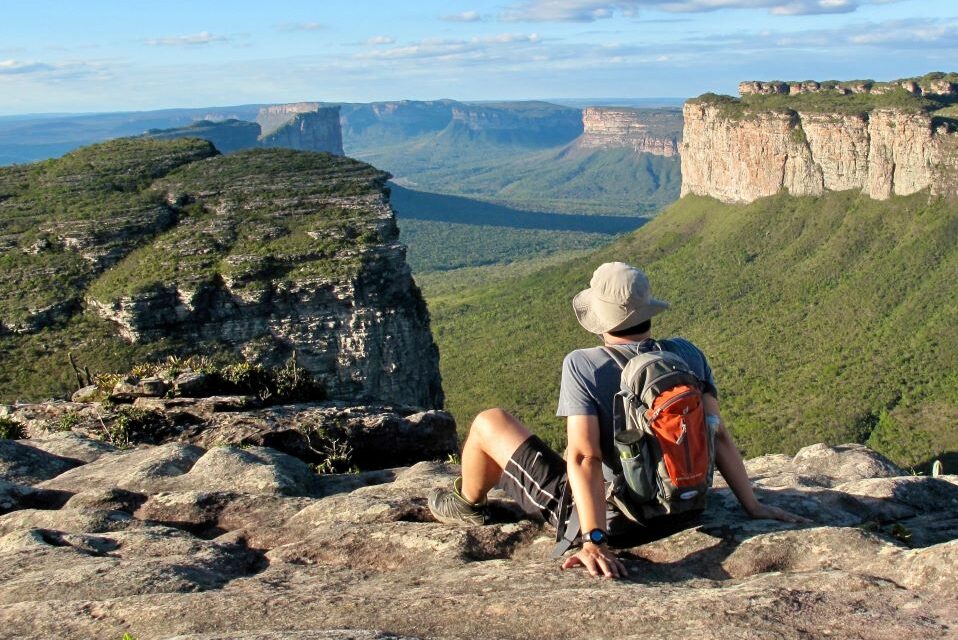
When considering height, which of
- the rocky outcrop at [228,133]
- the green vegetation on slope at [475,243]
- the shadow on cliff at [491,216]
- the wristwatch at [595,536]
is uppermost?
the rocky outcrop at [228,133]

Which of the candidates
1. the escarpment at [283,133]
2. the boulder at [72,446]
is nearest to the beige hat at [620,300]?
the boulder at [72,446]

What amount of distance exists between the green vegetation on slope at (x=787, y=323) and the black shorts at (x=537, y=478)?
3072 cm

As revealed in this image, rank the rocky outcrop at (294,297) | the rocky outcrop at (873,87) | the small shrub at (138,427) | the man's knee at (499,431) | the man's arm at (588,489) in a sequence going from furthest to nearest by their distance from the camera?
the rocky outcrop at (873,87), the rocky outcrop at (294,297), the small shrub at (138,427), the man's knee at (499,431), the man's arm at (588,489)

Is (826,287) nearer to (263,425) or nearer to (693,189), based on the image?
(693,189)

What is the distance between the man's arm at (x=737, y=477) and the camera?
5957 mm

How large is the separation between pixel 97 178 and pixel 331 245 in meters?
12.1

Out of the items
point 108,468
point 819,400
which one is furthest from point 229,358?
point 819,400

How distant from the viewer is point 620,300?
5.62 m

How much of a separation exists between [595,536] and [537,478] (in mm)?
814

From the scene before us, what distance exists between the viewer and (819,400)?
1608 inches

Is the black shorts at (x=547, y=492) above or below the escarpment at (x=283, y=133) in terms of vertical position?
below

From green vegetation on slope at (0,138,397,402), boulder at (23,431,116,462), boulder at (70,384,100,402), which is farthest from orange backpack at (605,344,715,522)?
green vegetation on slope at (0,138,397,402)

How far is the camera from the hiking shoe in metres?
6.47

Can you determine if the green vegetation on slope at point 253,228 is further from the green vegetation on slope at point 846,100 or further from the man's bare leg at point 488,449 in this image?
the green vegetation on slope at point 846,100
